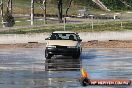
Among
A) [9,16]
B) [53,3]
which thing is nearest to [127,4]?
[53,3]

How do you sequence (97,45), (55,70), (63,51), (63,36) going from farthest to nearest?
(97,45) < (63,36) < (63,51) < (55,70)

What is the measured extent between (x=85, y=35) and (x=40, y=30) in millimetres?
4876

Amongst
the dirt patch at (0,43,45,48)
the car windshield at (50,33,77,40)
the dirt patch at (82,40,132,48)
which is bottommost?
the dirt patch at (0,43,45,48)

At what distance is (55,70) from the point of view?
24.0m

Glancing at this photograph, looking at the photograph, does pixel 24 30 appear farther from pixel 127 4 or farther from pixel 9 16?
pixel 127 4

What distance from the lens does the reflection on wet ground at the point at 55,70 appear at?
18953 mm

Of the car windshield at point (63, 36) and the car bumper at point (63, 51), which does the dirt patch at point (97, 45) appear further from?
the car bumper at point (63, 51)

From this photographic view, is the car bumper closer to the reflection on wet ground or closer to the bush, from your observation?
the reflection on wet ground

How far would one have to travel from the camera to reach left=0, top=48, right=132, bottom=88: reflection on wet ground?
18953 millimetres

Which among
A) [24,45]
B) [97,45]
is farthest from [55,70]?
[24,45]

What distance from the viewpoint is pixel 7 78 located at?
20297mm

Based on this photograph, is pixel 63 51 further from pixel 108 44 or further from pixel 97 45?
pixel 108 44

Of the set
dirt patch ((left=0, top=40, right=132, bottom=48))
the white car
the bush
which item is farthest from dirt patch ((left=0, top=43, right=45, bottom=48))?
the bush

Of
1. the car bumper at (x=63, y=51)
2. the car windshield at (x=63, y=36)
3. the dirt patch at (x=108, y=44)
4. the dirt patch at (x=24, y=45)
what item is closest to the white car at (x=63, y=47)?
the car bumper at (x=63, y=51)
